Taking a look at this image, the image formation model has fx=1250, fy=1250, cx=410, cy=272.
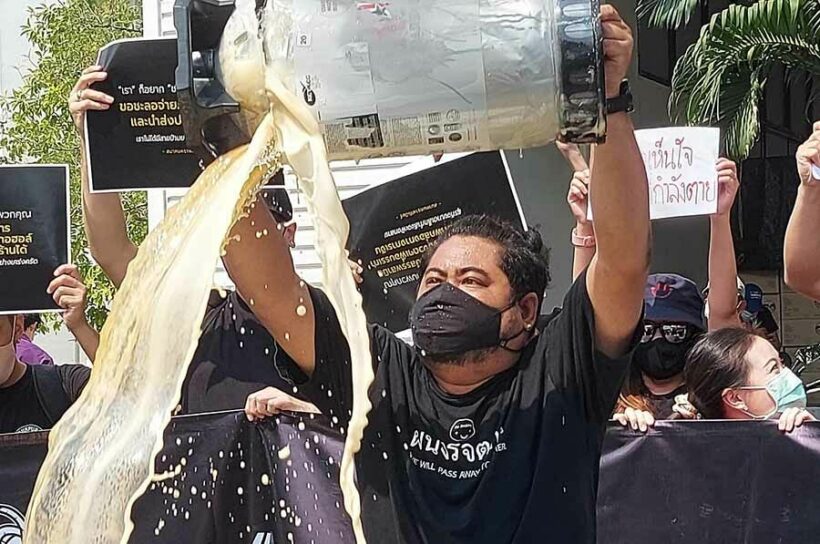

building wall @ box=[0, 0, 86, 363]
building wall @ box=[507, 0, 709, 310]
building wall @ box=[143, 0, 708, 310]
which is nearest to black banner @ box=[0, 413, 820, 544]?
building wall @ box=[143, 0, 708, 310]

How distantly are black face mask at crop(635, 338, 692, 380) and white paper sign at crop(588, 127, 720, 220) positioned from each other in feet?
1.42

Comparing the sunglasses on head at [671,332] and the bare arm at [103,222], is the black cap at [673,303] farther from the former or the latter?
the bare arm at [103,222]

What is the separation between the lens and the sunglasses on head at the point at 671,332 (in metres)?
4.13

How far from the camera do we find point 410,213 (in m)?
4.09

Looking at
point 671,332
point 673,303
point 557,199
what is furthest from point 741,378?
point 557,199

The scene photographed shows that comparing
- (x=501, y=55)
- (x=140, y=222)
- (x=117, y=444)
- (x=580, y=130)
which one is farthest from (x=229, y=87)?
(x=140, y=222)

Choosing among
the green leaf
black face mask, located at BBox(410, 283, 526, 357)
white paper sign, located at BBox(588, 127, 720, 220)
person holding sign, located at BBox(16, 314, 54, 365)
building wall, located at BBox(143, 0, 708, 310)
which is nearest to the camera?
black face mask, located at BBox(410, 283, 526, 357)

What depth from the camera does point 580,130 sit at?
7.12ft

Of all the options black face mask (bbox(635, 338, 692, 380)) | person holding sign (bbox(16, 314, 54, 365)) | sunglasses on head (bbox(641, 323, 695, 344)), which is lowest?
person holding sign (bbox(16, 314, 54, 365))

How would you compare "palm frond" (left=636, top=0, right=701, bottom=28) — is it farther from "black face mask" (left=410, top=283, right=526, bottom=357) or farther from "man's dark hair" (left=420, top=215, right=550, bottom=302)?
"black face mask" (left=410, top=283, right=526, bottom=357)

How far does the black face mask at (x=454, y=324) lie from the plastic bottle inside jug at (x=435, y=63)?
2.05 ft

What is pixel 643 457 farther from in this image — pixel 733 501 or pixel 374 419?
pixel 374 419

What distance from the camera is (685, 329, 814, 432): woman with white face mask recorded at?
3535 millimetres

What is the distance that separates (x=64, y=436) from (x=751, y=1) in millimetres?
8049
